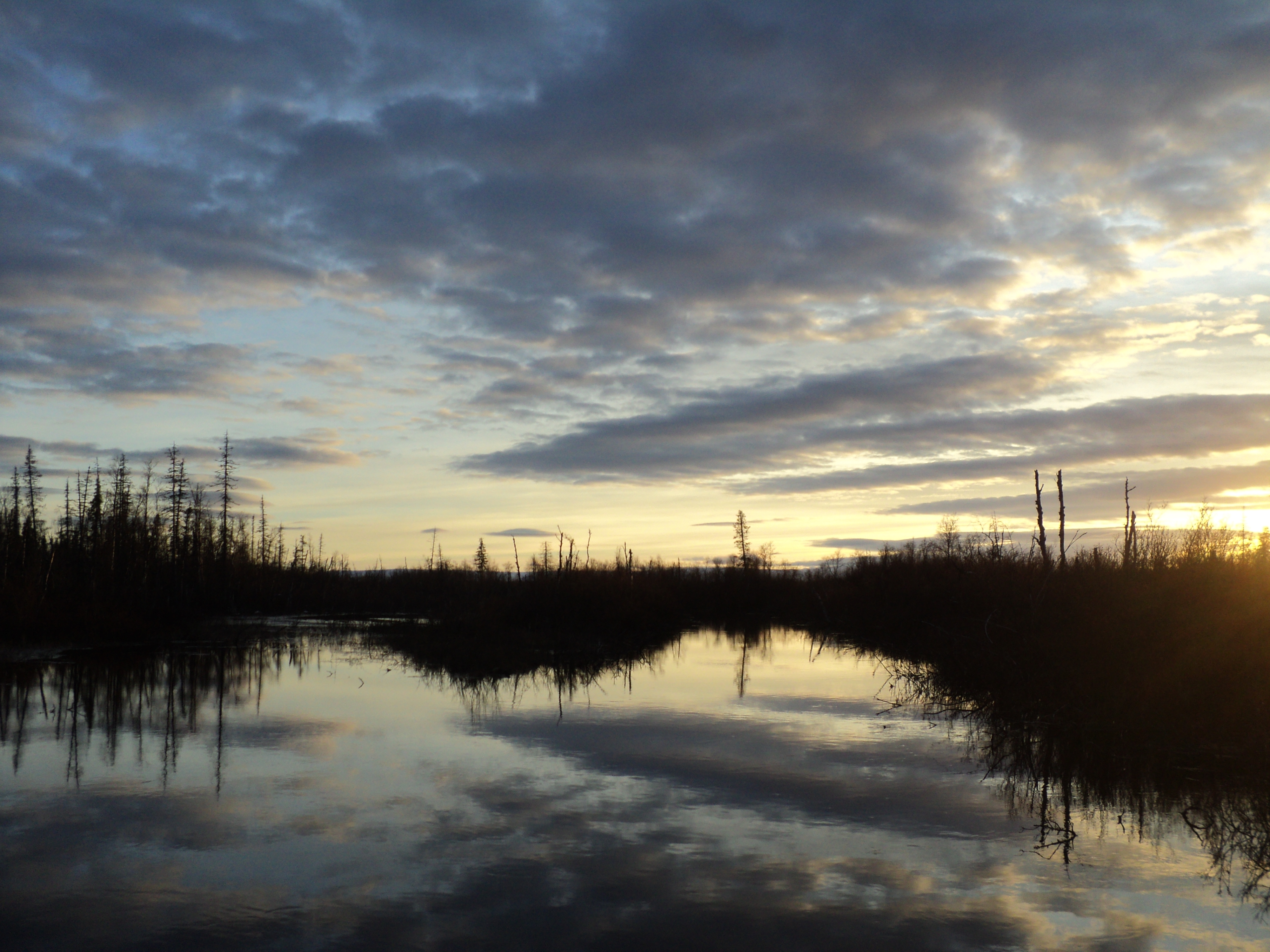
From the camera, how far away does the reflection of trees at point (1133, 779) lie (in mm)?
8562

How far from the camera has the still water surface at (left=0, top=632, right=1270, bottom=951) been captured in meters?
6.43

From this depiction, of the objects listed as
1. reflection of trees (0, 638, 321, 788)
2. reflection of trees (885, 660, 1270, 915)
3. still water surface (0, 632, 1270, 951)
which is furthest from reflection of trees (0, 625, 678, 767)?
reflection of trees (885, 660, 1270, 915)

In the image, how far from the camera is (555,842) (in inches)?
331

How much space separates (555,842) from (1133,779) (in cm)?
759

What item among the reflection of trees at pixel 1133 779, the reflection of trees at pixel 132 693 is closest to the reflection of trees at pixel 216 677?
the reflection of trees at pixel 132 693

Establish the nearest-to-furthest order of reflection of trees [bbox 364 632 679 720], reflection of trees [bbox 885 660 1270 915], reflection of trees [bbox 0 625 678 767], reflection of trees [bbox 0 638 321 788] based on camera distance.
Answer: reflection of trees [bbox 885 660 1270 915]
reflection of trees [bbox 0 638 321 788]
reflection of trees [bbox 0 625 678 767]
reflection of trees [bbox 364 632 679 720]

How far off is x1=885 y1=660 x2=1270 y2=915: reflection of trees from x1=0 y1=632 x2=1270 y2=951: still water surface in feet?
0.71

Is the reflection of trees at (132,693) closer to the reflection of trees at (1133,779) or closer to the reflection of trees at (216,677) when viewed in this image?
the reflection of trees at (216,677)

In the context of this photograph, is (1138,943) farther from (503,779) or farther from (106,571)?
(106,571)

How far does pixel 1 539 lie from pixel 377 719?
47.4 meters

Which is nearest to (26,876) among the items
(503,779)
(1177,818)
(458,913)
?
(458,913)

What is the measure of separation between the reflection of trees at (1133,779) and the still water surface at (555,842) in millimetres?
218

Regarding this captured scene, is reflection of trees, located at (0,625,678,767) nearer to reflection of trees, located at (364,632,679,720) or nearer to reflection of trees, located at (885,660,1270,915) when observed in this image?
reflection of trees, located at (364,632,679,720)

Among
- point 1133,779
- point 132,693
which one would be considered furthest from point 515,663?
point 1133,779
